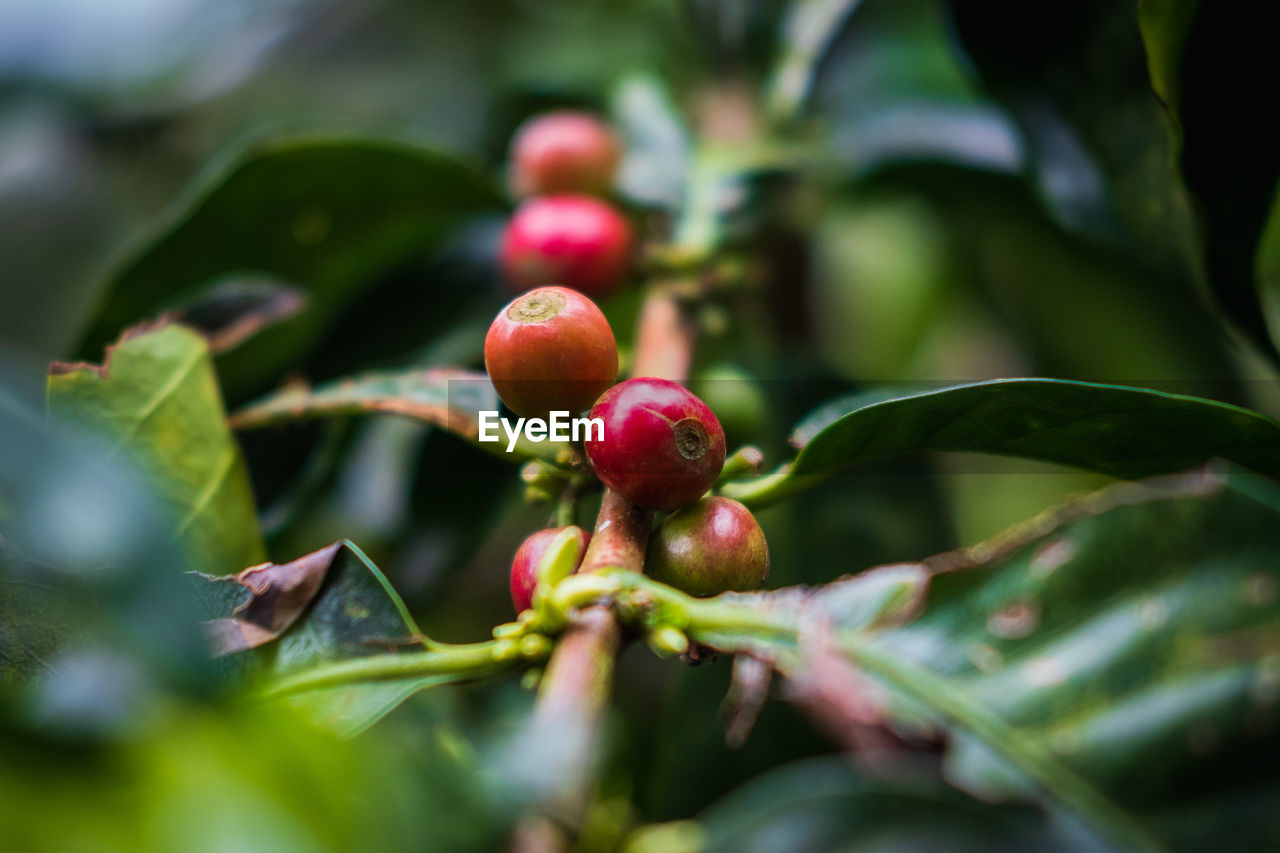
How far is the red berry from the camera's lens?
2.23ft

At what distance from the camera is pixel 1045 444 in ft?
2.47

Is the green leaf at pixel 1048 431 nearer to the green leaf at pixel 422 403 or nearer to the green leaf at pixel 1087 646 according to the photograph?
the green leaf at pixel 1087 646

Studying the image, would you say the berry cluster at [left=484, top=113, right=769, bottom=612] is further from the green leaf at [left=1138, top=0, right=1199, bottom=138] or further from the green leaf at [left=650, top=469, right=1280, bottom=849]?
the green leaf at [left=1138, top=0, right=1199, bottom=138]

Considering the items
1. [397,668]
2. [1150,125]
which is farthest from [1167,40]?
[397,668]

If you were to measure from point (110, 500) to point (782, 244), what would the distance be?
129cm

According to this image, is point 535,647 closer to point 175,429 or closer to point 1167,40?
point 175,429

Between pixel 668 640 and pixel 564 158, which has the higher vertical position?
pixel 564 158

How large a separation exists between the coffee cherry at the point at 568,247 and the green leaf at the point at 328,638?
1.99 feet

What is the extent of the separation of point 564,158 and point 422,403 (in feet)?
2.03

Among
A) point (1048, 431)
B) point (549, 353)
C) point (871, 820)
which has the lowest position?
point (871, 820)

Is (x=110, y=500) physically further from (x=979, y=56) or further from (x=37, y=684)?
(x=979, y=56)

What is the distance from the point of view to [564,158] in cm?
134

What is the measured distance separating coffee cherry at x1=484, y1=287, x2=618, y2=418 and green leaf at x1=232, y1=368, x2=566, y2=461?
0.20 ft

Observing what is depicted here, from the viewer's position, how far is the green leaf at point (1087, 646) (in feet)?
1.91
